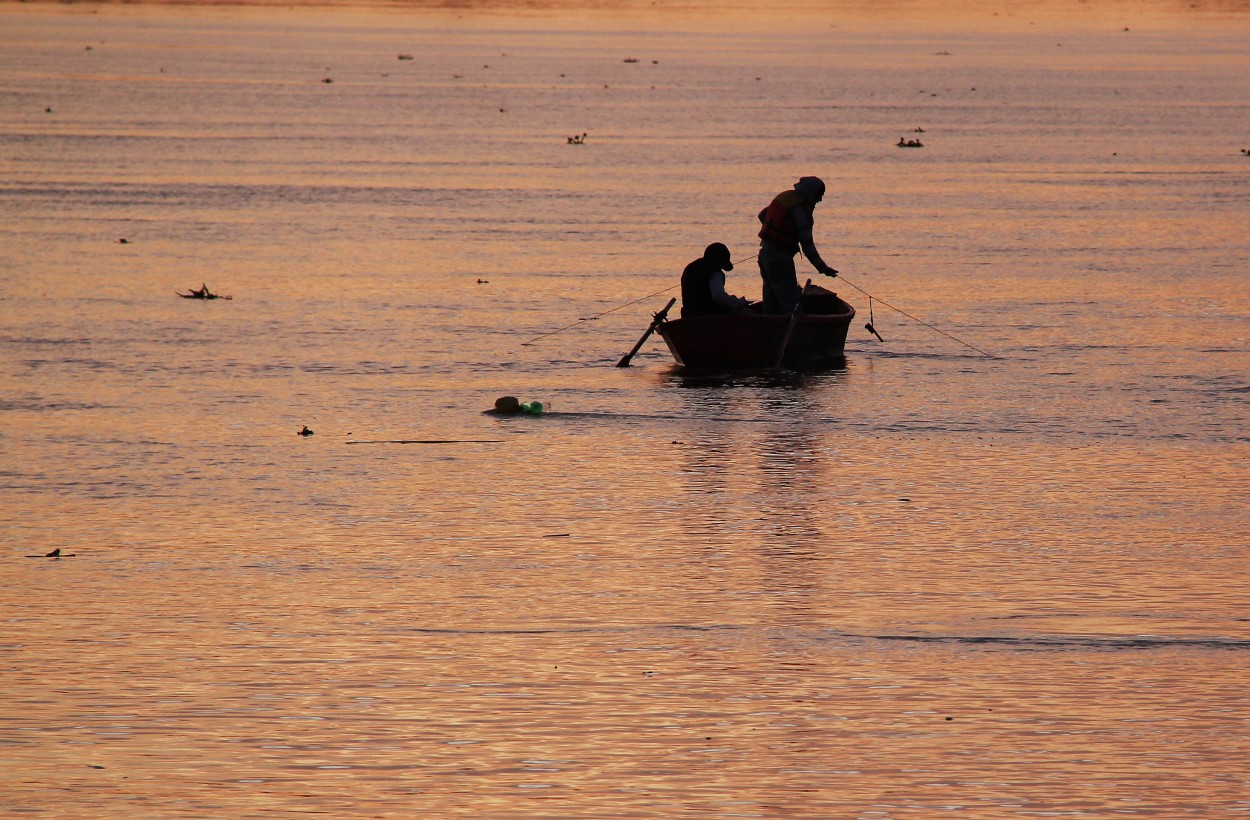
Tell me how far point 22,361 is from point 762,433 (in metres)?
7.64

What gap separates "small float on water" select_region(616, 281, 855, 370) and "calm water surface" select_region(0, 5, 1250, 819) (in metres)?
0.28

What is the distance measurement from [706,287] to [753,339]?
2.30 feet

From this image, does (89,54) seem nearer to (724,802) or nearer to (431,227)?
(431,227)

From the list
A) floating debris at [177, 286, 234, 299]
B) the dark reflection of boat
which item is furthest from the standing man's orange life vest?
floating debris at [177, 286, 234, 299]

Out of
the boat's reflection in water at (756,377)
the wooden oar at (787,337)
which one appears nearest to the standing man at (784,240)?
the boat's reflection in water at (756,377)

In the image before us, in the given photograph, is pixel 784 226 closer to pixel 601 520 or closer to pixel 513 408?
pixel 513 408

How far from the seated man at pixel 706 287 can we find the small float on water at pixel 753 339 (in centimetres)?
27

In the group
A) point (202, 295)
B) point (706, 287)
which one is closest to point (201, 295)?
point (202, 295)

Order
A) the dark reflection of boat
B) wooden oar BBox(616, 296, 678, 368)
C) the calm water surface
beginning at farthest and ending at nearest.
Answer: wooden oar BBox(616, 296, 678, 368)
the dark reflection of boat
the calm water surface

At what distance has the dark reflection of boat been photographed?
20.3m

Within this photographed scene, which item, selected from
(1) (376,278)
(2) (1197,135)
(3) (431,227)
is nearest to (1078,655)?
(1) (376,278)

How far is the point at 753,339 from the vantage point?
67.2ft

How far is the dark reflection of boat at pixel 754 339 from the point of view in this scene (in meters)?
20.3

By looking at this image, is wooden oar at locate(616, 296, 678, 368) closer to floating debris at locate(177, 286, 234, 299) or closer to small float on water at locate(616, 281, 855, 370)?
small float on water at locate(616, 281, 855, 370)
